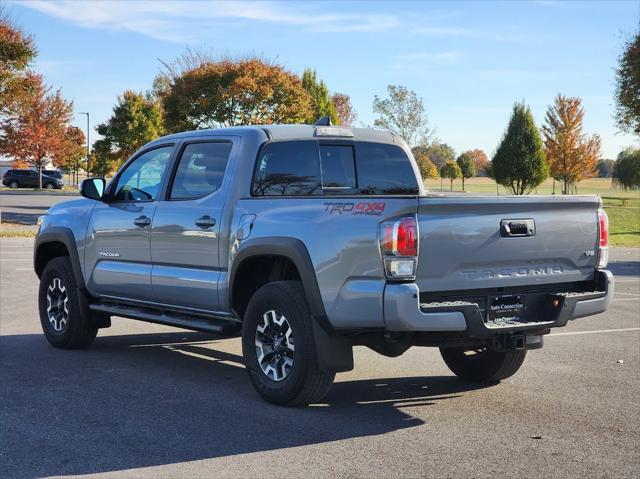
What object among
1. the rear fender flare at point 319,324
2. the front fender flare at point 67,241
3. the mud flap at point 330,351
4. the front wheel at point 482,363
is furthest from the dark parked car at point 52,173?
the mud flap at point 330,351

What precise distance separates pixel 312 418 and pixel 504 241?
5.74ft

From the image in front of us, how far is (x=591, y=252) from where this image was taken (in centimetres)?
645

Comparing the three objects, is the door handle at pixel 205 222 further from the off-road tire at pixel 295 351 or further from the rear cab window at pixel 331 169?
the off-road tire at pixel 295 351

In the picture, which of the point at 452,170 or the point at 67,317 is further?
the point at 452,170

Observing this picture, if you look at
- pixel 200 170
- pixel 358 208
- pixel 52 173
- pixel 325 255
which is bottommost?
pixel 325 255

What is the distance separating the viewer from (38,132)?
65.7m

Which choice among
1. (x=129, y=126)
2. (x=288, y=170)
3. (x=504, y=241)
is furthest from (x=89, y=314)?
(x=129, y=126)

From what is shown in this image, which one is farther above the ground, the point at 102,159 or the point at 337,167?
the point at 102,159

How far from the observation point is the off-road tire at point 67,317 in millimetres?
8547

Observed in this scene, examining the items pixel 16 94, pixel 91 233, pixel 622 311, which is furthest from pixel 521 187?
pixel 91 233

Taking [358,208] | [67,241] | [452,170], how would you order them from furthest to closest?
[452,170], [67,241], [358,208]

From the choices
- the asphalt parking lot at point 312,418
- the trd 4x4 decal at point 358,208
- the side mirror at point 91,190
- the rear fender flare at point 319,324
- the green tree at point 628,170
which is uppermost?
the green tree at point 628,170

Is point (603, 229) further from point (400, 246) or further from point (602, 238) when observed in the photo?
point (400, 246)

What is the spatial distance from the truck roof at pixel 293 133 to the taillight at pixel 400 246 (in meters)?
1.84
